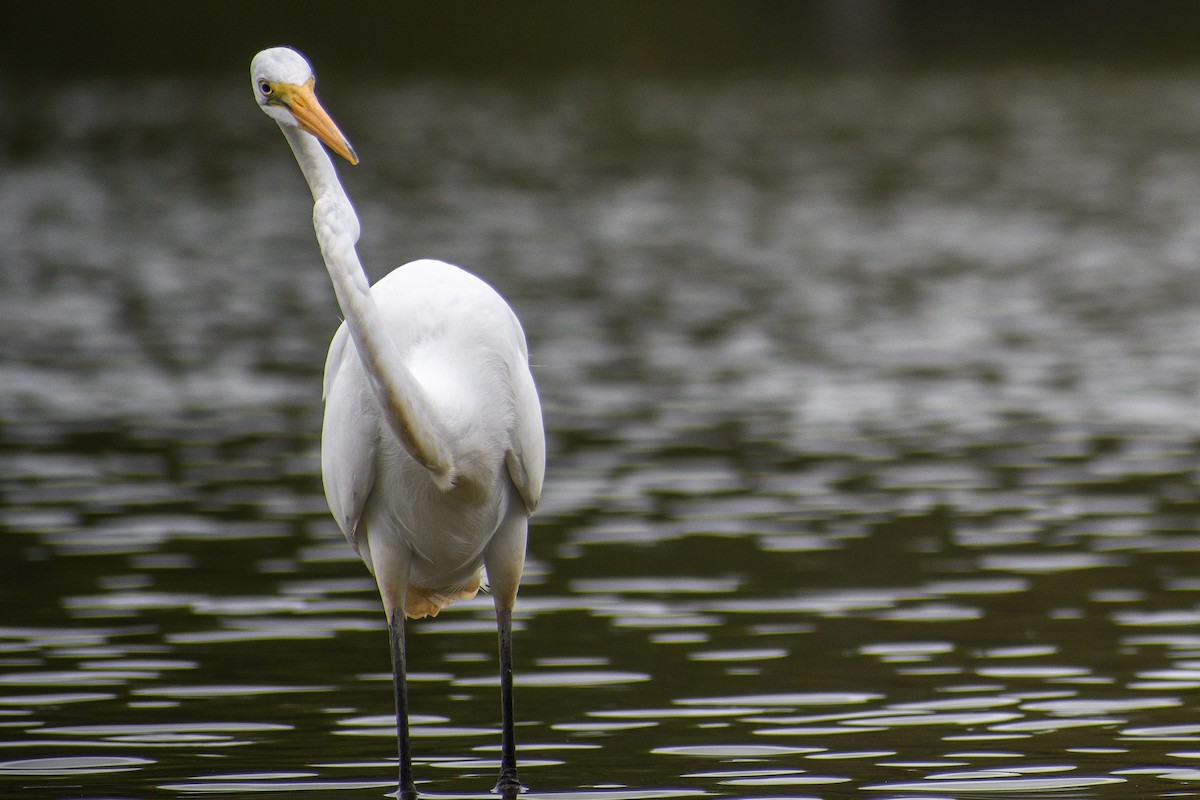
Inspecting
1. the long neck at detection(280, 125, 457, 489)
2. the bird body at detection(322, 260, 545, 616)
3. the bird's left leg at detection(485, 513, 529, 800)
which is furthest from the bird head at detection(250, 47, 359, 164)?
the bird's left leg at detection(485, 513, 529, 800)

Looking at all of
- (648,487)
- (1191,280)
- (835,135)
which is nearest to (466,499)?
(648,487)

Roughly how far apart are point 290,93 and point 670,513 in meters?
5.47

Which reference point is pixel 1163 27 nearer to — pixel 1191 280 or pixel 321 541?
pixel 1191 280

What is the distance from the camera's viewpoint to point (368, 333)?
5789mm

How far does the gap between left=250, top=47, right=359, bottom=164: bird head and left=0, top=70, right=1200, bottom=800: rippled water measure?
210cm

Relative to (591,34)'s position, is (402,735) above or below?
below

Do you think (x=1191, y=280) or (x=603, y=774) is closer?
(x=603, y=774)

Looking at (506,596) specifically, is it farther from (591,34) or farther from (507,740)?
(591,34)

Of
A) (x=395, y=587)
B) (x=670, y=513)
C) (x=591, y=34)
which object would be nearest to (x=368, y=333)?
(x=395, y=587)

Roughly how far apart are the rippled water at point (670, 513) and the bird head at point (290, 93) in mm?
2105

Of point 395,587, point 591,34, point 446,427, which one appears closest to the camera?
point 446,427

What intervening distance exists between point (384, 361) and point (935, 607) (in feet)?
13.1

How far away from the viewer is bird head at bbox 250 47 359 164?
6.00 m

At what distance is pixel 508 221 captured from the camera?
2684 centimetres
